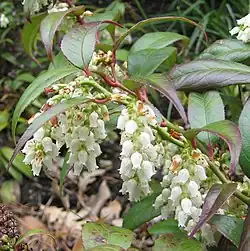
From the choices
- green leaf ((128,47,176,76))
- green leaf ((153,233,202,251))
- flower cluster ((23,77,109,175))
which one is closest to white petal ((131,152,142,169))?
flower cluster ((23,77,109,175))

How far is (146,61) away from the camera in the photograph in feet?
4.96

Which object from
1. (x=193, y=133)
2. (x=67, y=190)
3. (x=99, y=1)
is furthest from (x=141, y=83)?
(x=99, y=1)

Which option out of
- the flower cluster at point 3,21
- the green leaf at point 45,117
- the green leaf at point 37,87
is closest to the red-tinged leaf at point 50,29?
the green leaf at point 37,87

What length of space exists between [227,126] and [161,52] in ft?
1.37

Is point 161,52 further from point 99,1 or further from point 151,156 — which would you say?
point 99,1

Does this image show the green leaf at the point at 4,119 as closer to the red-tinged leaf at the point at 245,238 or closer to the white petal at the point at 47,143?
the white petal at the point at 47,143

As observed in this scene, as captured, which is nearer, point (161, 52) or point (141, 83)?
point (141, 83)

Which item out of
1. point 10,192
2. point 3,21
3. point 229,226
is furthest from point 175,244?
point 3,21

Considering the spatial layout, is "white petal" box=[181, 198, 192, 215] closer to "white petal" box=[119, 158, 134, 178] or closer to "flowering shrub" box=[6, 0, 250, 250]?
"flowering shrub" box=[6, 0, 250, 250]

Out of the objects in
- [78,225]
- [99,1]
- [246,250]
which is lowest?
[78,225]

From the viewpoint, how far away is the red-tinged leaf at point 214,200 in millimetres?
1104

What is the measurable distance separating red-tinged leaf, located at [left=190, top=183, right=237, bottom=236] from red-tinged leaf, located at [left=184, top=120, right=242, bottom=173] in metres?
0.09

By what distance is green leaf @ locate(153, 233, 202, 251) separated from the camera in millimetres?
1279

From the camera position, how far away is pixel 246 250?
1.19 m
